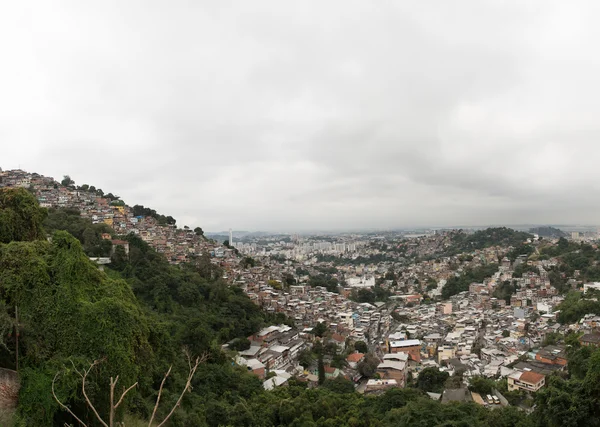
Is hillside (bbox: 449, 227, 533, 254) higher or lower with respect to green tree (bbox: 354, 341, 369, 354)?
higher

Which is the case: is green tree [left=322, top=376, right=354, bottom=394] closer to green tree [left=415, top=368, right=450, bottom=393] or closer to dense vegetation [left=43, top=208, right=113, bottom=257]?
green tree [left=415, top=368, right=450, bottom=393]

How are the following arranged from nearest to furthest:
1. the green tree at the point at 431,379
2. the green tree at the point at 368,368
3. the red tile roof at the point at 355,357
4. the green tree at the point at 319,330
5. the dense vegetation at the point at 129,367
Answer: the dense vegetation at the point at 129,367, the green tree at the point at 431,379, the green tree at the point at 368,368, the red tile roof at the point at 355,357, the green tree at the point at 319,330

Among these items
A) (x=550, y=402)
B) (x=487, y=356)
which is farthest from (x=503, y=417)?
(x=487, y=356)

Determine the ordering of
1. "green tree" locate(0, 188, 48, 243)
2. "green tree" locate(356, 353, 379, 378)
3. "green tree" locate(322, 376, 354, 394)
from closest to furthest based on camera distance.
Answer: "green tree" locate(0, 188, 48, 243)
"green tree" locate(322, 376, 354, 394)
"green tree" locate(356, 353, 379, 378)

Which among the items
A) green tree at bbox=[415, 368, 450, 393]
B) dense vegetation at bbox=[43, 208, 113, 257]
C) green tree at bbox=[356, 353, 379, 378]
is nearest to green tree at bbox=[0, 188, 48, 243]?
dense vegetation at bbox=[43, 208, 113, 257]

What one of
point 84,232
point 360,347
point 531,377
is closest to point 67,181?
point 84,232

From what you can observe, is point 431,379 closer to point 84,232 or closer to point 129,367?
point 129,367

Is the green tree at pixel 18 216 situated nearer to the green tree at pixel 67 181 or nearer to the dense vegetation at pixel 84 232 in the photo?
the dense vegetation at pixel 84 232

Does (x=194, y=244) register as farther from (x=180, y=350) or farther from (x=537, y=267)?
(x=537, y=267)

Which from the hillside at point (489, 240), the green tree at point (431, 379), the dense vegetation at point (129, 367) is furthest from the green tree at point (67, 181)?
the hillside at point (489, 240)
